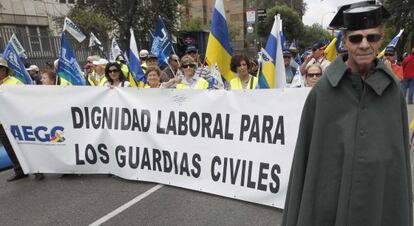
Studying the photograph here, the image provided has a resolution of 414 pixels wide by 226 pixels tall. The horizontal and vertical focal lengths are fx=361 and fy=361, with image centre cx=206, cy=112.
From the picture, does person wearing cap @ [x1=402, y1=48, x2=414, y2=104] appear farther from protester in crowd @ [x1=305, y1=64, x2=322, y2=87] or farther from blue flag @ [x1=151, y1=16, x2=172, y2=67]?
protester in crowd @ [x1=305, y1=64, x2=322, y2=87]

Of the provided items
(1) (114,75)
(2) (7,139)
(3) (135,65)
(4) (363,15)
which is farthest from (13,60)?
(4) (363,15)

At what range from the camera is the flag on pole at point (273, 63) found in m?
4.41

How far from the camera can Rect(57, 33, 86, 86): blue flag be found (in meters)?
5.65

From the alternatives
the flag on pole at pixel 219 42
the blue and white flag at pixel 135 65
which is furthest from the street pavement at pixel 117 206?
the blue and white flag at pixel 135 65

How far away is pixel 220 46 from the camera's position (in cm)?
507

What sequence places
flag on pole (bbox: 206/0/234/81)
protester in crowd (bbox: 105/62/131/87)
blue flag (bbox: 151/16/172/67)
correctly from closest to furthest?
1. flag on pole (bbox: 206/0/234/81)
2. protester in crowd (bbox: 105/62/131/87)
3. blue flag (bbox: 151/16/172/67)

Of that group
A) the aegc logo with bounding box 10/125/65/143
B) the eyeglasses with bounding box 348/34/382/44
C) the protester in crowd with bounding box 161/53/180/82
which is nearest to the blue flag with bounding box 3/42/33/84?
the aegc logo with bounding box 10/125/65/143

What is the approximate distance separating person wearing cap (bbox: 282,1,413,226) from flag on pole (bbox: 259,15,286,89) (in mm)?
2649

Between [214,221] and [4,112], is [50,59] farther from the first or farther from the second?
[214,221]

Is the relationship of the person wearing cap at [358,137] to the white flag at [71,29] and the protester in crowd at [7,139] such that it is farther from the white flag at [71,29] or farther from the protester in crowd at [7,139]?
the white flag at [71,29]

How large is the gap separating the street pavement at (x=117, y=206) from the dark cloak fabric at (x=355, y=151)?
207 cm

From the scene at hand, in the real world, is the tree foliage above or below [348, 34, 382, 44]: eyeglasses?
above

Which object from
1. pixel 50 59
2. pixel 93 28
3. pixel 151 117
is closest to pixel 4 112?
pixel 151 117

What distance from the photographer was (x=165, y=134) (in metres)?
4.59
